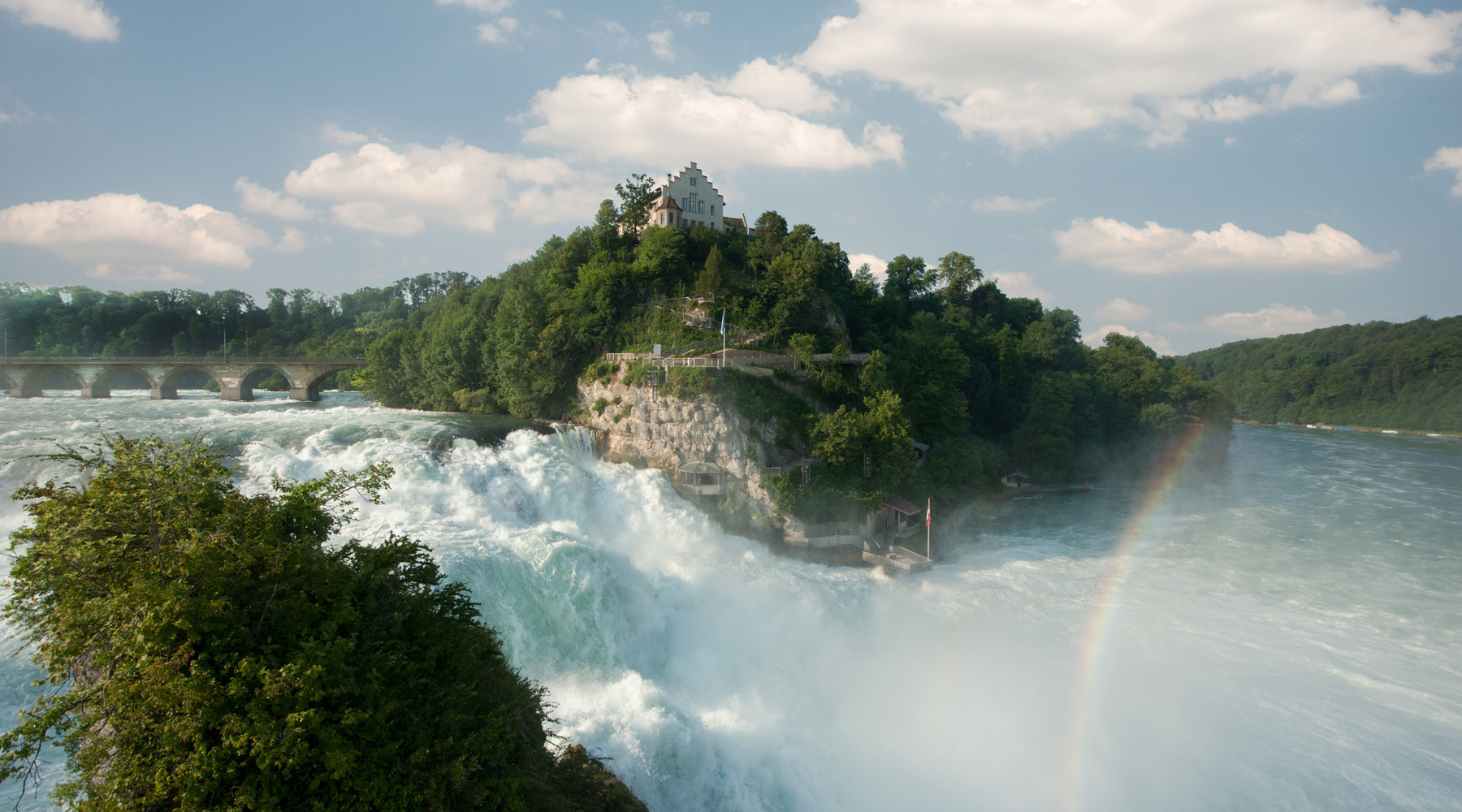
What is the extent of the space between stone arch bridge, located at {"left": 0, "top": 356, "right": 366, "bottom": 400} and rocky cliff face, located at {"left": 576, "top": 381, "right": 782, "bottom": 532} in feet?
109

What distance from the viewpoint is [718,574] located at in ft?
90.7

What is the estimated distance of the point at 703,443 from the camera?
33812 millimetres

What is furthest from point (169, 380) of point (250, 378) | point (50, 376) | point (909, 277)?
point (909, 277)

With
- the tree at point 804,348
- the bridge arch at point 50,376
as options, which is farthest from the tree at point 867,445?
the bridge arch at point 50,376

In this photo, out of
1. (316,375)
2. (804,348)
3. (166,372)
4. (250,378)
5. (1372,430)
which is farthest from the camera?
(1372,430)

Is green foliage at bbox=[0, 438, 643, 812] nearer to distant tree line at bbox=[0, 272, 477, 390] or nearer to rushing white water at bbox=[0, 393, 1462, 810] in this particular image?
rushing white water at bbox=[0, 393, 1462, 810]

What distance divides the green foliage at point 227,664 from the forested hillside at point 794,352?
989 inches

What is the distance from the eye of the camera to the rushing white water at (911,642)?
17.0 meters

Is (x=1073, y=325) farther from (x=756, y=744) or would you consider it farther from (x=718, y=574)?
(x=756, y=744)

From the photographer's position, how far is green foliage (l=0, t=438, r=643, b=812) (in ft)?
23.8

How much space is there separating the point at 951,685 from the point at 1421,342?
148092 millimetres

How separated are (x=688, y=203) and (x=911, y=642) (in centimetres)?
4200

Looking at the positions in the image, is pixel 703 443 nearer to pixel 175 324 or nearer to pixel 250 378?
pixel 250 378

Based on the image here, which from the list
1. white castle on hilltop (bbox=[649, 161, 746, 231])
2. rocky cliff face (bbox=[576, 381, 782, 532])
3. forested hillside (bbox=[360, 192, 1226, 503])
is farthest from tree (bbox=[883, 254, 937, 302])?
rocky cliff face (bbox=[576, 381, 782, 532])
